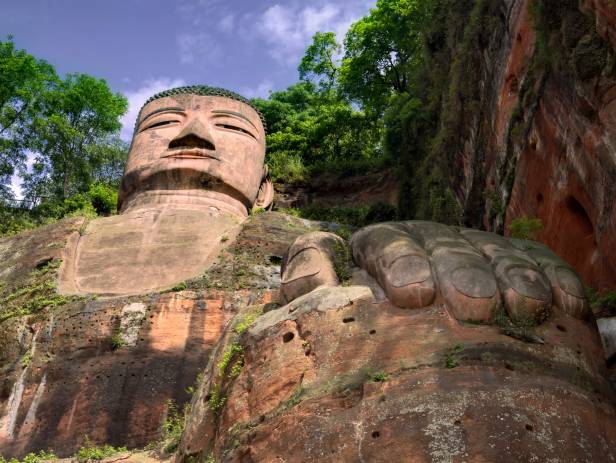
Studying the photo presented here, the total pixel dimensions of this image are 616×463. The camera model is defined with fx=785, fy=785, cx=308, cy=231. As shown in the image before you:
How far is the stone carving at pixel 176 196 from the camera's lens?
381 inches

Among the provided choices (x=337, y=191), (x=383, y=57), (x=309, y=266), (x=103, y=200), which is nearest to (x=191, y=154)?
(x=309, y=266)

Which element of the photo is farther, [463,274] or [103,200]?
[103,200]

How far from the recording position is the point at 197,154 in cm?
1228

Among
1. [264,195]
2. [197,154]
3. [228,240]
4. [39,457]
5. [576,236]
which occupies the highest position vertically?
[264,195]

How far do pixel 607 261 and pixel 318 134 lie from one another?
57.0 ft

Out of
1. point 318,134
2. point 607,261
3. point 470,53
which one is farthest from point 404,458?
point 318,134

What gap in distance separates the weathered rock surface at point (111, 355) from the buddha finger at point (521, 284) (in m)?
2.89

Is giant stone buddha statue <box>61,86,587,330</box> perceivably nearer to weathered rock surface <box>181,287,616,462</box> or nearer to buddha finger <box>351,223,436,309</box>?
buddha finger <box>351,223,436,309</box>

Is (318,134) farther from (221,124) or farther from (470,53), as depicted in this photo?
(470,53)

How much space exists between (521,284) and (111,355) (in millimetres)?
5239

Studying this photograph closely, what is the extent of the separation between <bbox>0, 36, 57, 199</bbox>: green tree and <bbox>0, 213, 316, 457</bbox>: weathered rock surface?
1686cm

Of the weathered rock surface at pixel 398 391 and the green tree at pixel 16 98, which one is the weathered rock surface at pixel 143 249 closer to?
the weathered rock surface at pixel 398 391

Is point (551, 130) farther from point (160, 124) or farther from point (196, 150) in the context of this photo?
point (160, 124)

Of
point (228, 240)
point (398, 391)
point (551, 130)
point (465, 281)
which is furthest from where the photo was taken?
point (228, 240)
